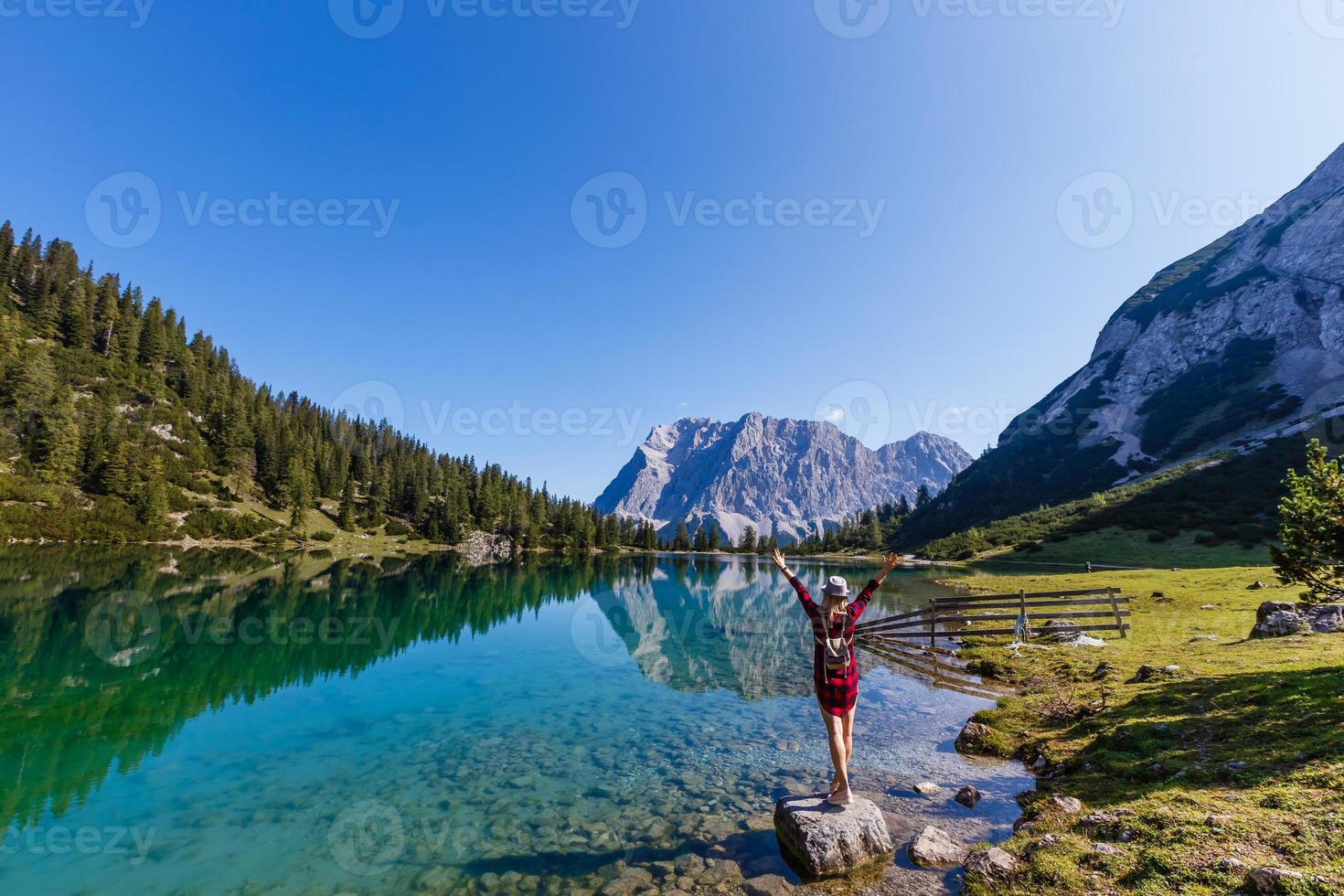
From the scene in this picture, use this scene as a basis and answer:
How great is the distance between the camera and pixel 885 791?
1283 centimetres

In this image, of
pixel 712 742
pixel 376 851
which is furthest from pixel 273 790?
pixel 712 742

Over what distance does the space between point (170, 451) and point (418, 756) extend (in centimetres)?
13818

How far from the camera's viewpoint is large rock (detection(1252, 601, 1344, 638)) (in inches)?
760

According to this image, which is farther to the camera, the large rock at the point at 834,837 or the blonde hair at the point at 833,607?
the blonde hair at the point at 833,607

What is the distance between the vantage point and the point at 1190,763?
9.89m

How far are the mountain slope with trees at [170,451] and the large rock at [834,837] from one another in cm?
11152

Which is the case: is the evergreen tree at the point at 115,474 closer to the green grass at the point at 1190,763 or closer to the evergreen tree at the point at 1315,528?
the green grass at the point at 1190,763

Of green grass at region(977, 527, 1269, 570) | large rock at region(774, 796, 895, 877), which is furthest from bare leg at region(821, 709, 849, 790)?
green grass at region(977, 527, 1269, 570)

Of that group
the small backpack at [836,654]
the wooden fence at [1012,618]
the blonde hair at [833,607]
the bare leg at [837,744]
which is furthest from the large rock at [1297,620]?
the blonde hair at [833,607]

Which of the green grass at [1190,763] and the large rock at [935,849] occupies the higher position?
the green grass at [1190,763]

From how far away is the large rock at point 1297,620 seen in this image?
1931cm

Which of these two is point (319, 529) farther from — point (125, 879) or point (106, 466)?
point (125, 879)

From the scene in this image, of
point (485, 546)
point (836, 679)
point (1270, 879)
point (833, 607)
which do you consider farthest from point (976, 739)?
point (485, 546)

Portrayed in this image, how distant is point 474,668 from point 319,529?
4713 inches
